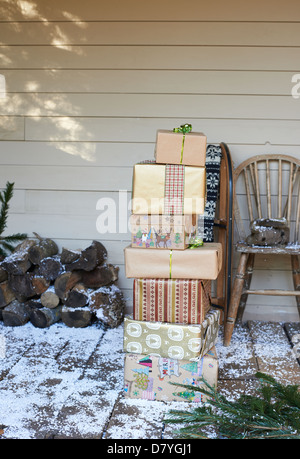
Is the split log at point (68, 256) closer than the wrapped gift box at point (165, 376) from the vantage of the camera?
No

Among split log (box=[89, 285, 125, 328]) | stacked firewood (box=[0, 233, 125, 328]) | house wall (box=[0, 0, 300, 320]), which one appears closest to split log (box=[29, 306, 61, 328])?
stacked firewood (box=[0, 233, 125, 328])

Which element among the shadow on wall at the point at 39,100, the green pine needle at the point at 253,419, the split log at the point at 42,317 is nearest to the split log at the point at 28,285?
the split log at the point at 42,317

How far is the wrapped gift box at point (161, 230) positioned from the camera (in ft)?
6.68

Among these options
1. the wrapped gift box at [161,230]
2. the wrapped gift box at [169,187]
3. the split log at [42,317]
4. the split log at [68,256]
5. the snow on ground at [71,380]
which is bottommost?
the snow on ground at [71,380]

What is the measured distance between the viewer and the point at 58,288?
9.61 feet

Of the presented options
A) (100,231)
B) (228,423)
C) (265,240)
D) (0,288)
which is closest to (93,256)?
(100,231)

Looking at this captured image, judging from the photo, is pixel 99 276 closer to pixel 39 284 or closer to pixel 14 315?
pixel 39 284

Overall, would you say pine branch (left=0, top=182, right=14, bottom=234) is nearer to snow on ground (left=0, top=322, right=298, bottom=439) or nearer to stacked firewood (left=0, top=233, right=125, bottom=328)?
stacked firewood (left=0, top=233, right=125, bottom=328)

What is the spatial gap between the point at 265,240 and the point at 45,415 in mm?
1446

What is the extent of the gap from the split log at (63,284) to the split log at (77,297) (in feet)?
0.09

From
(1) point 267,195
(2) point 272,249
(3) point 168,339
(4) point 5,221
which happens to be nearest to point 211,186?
(1) point 267,195

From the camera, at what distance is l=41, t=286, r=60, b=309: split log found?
2.95 metres

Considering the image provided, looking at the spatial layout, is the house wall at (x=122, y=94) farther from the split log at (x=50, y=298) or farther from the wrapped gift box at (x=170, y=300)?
the wrapped gift box at (x=170, y=300)

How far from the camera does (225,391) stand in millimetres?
2176
